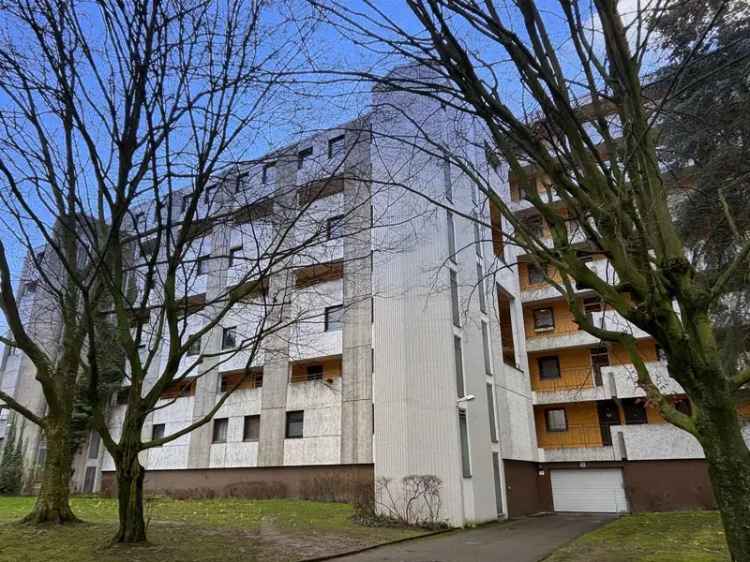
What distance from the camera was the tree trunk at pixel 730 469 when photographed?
4.15 meters

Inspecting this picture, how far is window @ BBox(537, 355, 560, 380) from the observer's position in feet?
92.0

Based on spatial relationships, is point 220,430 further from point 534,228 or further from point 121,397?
point 534,228

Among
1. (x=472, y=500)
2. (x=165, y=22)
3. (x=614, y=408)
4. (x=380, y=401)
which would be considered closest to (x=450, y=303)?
(x=380, y=401)

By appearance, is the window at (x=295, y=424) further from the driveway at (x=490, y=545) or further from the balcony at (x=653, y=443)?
the balcony at (x=653, y=443)

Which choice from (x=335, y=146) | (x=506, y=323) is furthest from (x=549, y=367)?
(x=335, y=146)

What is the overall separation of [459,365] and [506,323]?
8.82 m

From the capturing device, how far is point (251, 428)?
27.4 metres

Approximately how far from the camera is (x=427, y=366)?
18734 mm

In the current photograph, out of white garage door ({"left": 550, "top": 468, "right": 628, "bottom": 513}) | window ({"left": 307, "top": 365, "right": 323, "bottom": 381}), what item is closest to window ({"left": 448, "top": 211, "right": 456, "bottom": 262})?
window ({"left": 307, "top": 365, "right": 323, "bottom": 381})

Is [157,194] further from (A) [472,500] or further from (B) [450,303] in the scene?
(A) [472,500]

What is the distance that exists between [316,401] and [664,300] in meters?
22.4

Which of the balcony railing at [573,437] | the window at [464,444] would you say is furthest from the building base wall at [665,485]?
the window at [464,444]

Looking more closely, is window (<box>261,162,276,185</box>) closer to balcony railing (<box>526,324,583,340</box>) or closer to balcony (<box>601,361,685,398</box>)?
balcony (<box>601,361,685,398</box>)

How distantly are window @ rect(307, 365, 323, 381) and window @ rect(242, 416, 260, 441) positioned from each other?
3276 mm
